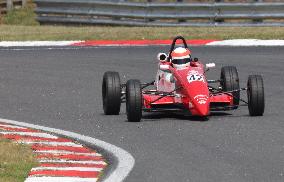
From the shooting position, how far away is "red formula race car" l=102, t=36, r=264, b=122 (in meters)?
14.6

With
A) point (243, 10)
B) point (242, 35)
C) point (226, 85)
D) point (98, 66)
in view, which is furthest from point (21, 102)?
point (243, 10)

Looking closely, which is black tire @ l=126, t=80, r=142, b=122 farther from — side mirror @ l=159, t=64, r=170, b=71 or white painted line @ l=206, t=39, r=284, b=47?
white painted line @ l=206, t=39, r=284, b=47

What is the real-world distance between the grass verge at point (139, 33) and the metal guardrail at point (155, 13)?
0.42 metres

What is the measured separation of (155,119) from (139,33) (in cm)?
1734

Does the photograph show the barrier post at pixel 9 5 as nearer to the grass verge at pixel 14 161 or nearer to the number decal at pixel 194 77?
the number decal at pixel 194 77

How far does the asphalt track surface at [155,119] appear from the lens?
10.8 metres

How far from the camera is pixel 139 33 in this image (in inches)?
1278

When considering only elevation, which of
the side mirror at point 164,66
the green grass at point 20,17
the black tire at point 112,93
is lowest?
the green grass at point 20,17

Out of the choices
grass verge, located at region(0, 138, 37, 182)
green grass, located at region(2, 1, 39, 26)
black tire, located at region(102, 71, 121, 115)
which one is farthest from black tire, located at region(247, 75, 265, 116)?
green grass, located at region(2, 1, 39, 26)

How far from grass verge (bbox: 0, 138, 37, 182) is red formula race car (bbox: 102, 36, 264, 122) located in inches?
103

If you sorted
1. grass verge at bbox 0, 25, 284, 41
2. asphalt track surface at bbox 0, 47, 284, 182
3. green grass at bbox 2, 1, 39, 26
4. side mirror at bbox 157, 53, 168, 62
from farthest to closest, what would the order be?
green grass at bbox 2, 1, 39, 26, grass verge at bbox 0, 25, 284, 41, side mirror at bbox 157, 53, 168, 62, asphalt track surface at bbox 0, 47, 284, 182

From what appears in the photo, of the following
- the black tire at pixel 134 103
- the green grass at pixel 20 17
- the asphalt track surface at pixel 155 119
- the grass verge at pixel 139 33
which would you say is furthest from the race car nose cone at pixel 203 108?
the green grass at pixel 20 17

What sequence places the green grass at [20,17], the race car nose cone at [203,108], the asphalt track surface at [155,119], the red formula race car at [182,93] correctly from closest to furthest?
the asphalt track surface at [155,119] → the race car nose cone at [203,108] → the red formula race car at [182,93] → the green grass at [20,17]

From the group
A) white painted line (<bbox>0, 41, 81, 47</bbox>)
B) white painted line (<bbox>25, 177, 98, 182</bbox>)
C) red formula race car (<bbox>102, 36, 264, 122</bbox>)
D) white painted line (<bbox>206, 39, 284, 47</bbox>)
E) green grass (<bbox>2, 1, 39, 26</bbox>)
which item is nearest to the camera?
white painted line (<bbox>25, 177, 98, 182</bbox>)
